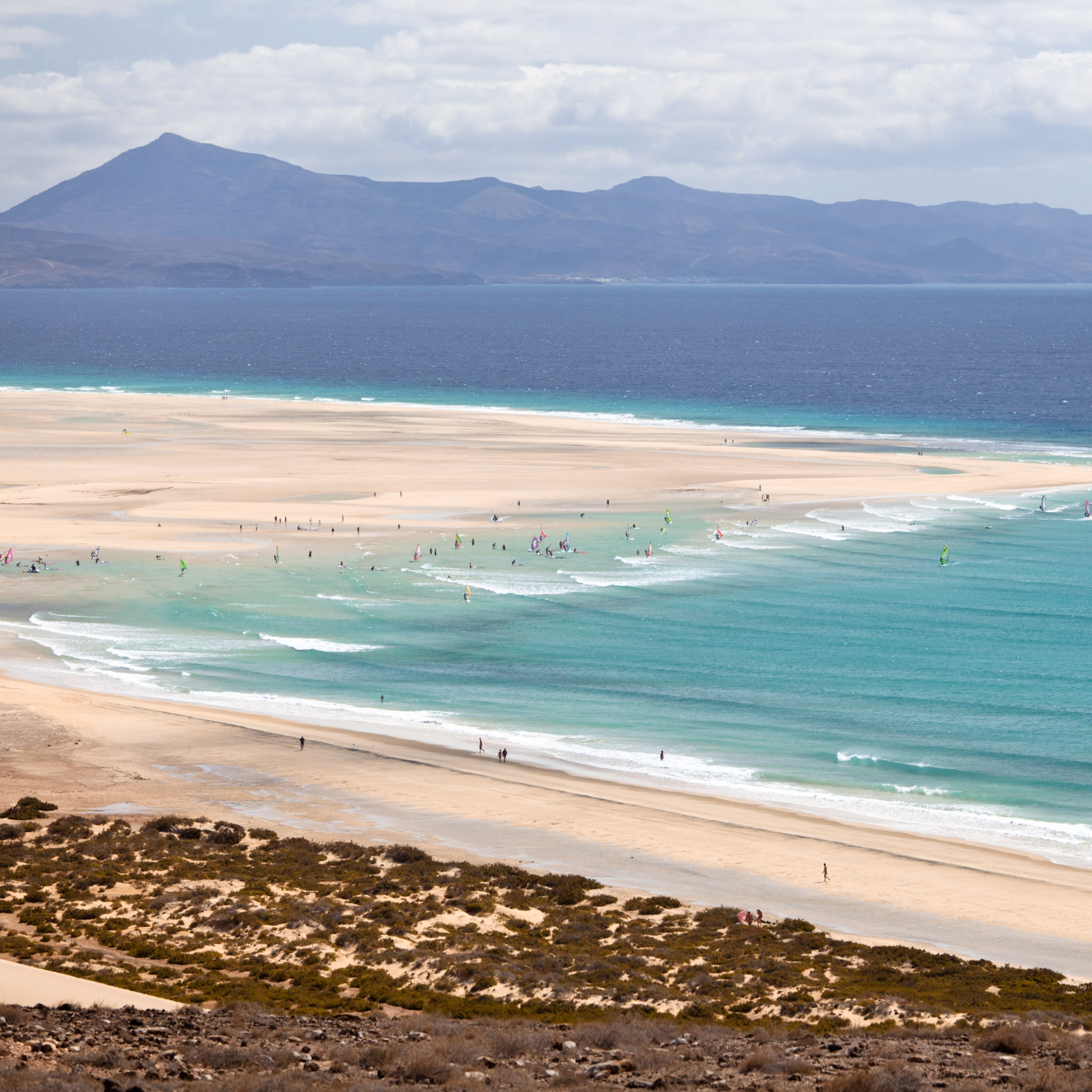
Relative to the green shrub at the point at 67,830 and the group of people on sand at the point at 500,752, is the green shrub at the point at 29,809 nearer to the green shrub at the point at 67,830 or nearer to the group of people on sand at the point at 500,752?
the green shrub at the point at 67,830

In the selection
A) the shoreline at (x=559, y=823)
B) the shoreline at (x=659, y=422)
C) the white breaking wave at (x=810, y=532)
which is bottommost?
the shoreline at (x=559, y=823)

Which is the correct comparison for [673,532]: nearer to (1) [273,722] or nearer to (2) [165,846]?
(1) [273,722]

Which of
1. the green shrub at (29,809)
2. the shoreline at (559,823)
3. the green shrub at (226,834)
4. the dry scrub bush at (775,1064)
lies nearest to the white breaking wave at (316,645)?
the shoreline at (559,823)

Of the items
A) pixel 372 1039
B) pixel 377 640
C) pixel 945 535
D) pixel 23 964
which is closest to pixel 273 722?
pixel 377 640

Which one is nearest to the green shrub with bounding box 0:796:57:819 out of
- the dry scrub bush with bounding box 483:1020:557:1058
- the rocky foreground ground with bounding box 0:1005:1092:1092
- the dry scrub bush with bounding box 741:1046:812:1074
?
the rocky foreground ground with bounding box 0:1005:1092:1092

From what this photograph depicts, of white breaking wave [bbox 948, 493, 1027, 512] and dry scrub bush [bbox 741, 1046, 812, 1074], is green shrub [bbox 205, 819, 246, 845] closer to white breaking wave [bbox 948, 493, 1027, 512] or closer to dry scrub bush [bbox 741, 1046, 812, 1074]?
dry scrub bush [bbox 741, 1046, 812, 1074]

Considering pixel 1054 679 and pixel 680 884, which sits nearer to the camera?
pixel 680 884

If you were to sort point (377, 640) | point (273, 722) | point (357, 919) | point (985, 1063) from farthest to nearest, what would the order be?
point (377, 640), point (273, 722), point (357, 919), point (985, 1063)
